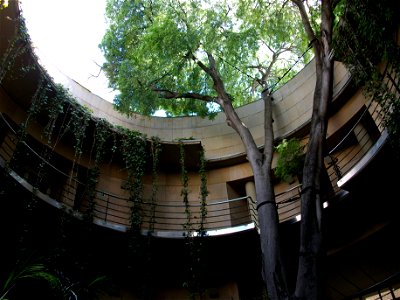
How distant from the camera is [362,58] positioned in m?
8.03

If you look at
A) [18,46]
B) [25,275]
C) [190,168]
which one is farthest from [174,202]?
[18,46]

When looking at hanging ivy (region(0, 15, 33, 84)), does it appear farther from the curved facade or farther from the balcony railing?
the balcony railing

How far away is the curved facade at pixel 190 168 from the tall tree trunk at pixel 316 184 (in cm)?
149

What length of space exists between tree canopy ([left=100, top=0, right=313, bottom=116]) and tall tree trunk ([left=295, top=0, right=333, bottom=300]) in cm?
347

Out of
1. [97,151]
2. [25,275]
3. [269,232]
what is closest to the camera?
[25,275]

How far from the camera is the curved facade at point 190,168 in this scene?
8727mm

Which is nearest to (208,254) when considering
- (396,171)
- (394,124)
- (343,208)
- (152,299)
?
(152,299)

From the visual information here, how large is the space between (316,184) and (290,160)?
387cm

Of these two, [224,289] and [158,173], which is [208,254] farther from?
[158,173]

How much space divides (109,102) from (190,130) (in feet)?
9.86

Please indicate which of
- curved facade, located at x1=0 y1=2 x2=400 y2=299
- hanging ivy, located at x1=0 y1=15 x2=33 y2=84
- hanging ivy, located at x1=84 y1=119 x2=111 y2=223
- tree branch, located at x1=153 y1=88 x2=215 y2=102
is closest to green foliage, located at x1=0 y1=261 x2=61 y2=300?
curved facade, located at x1=0 y1=2 x2=400 y2=299

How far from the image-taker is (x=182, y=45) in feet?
35.6

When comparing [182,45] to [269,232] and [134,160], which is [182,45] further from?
[269,232]

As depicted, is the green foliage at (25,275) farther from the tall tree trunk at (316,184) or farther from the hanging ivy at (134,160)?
the tall tree trunk at (316,184)
